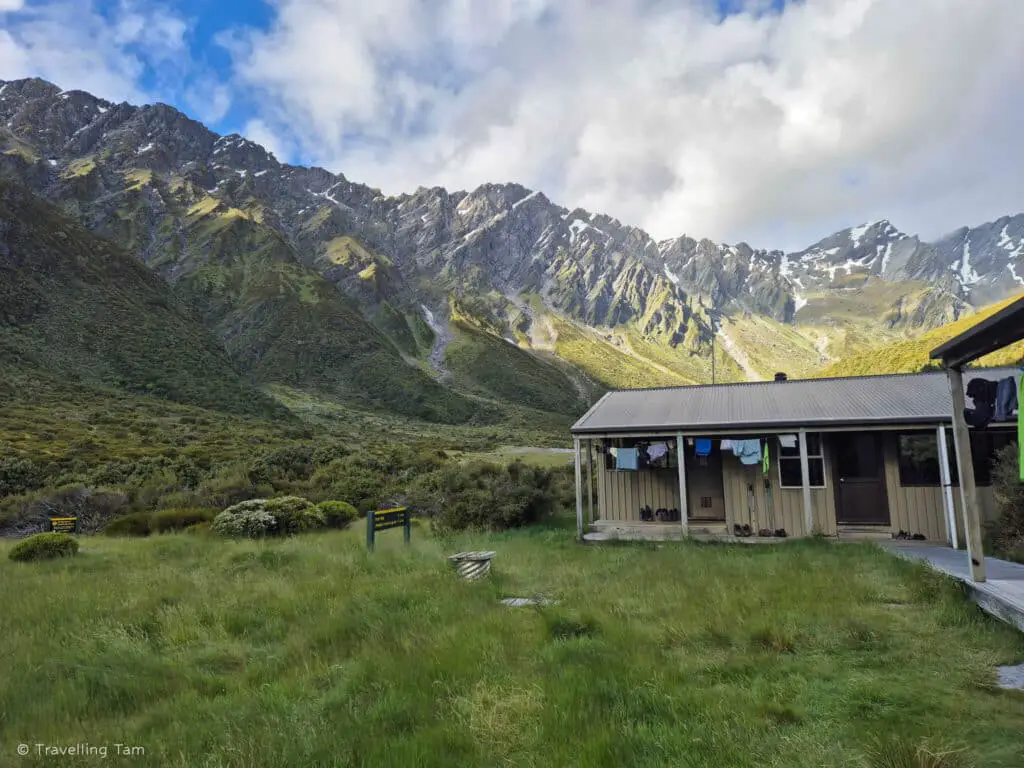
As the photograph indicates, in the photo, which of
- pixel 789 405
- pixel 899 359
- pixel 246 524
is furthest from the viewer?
pixel 899 359

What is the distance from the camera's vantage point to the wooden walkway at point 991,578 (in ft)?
22.0

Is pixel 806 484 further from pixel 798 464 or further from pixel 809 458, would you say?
pixel 809 458

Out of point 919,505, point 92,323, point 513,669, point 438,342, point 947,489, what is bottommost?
point 513,669

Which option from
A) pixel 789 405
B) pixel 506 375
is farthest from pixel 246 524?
pixel 506 375

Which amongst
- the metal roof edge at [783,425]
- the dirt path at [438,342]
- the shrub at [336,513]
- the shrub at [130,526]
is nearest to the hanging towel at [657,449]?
the metal roof edge at [783,425]

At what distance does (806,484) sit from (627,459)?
15.2 ft

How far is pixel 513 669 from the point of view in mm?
5484

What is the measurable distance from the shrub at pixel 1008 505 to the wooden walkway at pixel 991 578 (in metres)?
0.73

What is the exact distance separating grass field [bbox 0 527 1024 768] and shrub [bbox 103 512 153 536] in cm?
878

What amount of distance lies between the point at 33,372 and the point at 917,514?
61.3 meters

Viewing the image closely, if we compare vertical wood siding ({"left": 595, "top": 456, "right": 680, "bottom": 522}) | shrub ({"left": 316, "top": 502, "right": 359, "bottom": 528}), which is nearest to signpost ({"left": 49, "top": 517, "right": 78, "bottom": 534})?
shrub ({"left": 316, "top": 502, "right": 359, "bottom": 528})

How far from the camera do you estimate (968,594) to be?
26.0ft

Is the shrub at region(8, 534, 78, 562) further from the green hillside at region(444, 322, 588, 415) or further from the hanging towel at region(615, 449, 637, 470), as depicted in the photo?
the green hillside at region(444, 322, 588, 415)

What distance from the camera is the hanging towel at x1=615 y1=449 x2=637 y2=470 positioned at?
53.6 ft
